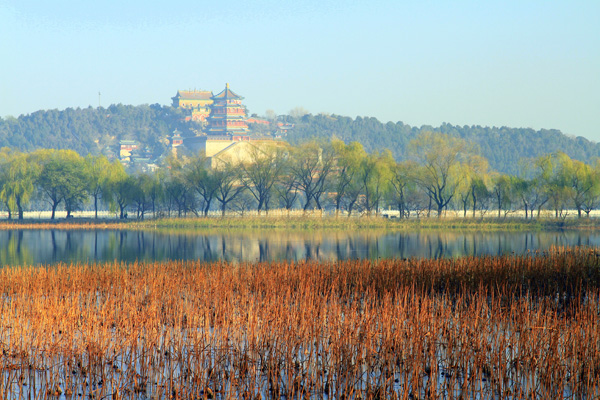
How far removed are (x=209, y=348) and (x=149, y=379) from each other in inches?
34.0

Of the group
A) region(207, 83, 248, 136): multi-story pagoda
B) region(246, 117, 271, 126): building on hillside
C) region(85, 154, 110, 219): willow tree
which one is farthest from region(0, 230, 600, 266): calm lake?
region(246, 117, 271, 126): building on hillside

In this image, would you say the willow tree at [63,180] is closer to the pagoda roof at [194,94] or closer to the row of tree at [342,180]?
the row of tree at [342,180]

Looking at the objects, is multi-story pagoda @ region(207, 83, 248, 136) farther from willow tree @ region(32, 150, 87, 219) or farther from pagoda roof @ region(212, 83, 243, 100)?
willow tree @ region(32, 150, 87, 219)

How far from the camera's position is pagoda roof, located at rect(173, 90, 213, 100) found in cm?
13588

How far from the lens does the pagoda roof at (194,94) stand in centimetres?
13588

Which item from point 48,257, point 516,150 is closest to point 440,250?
point 48,257

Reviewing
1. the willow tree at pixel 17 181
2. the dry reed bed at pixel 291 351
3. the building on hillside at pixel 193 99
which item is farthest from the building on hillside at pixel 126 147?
the dry reed bed at pixel 291 351

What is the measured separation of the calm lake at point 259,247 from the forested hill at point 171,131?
73.7 meters

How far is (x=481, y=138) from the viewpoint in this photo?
4461 inches

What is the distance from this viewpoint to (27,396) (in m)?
6.18

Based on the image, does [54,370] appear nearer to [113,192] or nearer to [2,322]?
[2,322]

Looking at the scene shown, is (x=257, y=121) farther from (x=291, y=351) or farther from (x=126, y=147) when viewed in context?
(x=291, y=351)

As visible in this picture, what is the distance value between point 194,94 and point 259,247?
113054 millimetres

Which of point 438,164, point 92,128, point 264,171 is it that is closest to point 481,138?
point 92,128
